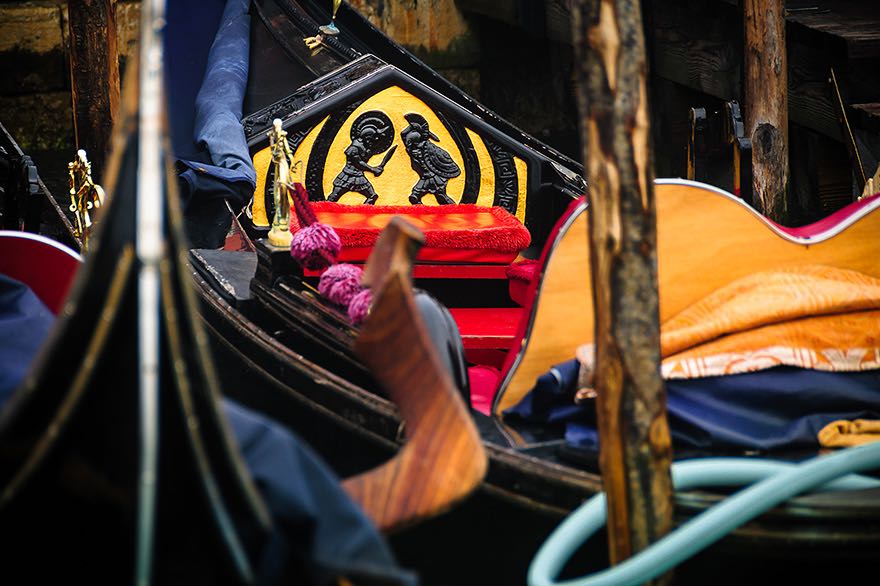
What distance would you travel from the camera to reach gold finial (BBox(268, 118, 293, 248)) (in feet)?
8.38

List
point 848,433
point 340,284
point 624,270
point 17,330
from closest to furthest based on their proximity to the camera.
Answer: point 624,270 → point 17,330 → point 848,433 → point 340,284

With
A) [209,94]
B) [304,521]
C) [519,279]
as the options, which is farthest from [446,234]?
[304,521]

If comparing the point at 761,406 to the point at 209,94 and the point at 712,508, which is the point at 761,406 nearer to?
the point at 712,508

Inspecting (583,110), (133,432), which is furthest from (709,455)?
(133,432)

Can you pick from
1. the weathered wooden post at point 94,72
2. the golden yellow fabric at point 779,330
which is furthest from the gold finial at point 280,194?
the weathered wooden post at point 94,72

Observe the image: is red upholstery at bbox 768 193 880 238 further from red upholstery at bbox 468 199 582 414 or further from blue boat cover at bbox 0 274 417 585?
blue boat cover at bbox 0 274 417 585

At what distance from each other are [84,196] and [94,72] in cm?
116

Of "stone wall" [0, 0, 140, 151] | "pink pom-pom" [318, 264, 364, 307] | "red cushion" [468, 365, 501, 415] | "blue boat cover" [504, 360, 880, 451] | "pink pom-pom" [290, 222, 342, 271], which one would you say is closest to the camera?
"blue boat cover" [504, 360, 880, 451]

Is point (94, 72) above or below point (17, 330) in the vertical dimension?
above

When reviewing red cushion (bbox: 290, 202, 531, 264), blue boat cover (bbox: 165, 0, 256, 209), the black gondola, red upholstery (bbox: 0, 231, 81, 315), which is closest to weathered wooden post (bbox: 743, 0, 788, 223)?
the black gondola

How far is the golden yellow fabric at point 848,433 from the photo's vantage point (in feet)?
5.82

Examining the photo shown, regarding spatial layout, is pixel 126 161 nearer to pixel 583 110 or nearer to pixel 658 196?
pixel 583 110

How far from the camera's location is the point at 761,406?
183cm

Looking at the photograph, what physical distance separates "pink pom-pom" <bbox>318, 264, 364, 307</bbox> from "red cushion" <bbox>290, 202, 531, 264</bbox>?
38cm
